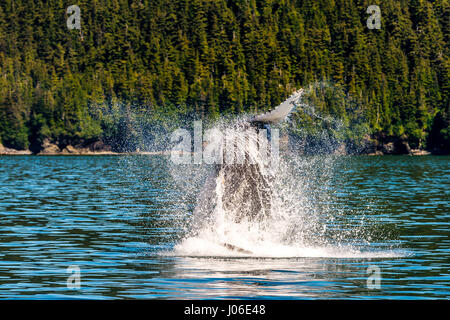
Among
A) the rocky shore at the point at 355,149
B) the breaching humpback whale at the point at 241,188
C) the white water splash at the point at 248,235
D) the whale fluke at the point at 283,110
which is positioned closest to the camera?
the whale fluke at the point at 283,110

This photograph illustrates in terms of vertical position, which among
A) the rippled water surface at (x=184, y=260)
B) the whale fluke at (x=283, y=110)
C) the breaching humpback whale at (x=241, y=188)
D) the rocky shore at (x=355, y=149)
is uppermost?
the rocky shore at (x=355, y=149)

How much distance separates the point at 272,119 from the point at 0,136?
186134 mm

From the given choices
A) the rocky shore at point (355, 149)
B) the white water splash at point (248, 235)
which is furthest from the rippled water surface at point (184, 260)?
the rocky shore at point (355, 149)

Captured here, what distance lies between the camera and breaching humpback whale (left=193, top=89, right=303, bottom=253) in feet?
72.6

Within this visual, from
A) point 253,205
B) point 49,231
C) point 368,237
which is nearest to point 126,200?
point 49,231

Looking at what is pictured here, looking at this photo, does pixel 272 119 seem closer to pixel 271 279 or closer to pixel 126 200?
pixel 271 279

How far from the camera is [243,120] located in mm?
21922

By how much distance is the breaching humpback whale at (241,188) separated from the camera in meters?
22.1

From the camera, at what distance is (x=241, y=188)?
22531 millimetres

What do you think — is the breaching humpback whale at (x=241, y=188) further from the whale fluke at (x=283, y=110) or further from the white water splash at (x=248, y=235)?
the whale fluke at (x=283, y=110)

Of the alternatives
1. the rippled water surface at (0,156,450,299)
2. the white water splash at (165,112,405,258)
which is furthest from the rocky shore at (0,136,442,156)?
the white water splash at (165,112,405,258)

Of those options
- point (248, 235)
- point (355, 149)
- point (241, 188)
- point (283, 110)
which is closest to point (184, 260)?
point (248, 235)

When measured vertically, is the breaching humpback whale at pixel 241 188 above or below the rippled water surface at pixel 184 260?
above

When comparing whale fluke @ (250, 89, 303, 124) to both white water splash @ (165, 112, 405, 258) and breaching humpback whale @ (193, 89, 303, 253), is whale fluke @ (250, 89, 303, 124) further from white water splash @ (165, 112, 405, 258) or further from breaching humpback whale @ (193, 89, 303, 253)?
white water splash @ (165, 112, 405, 258)
